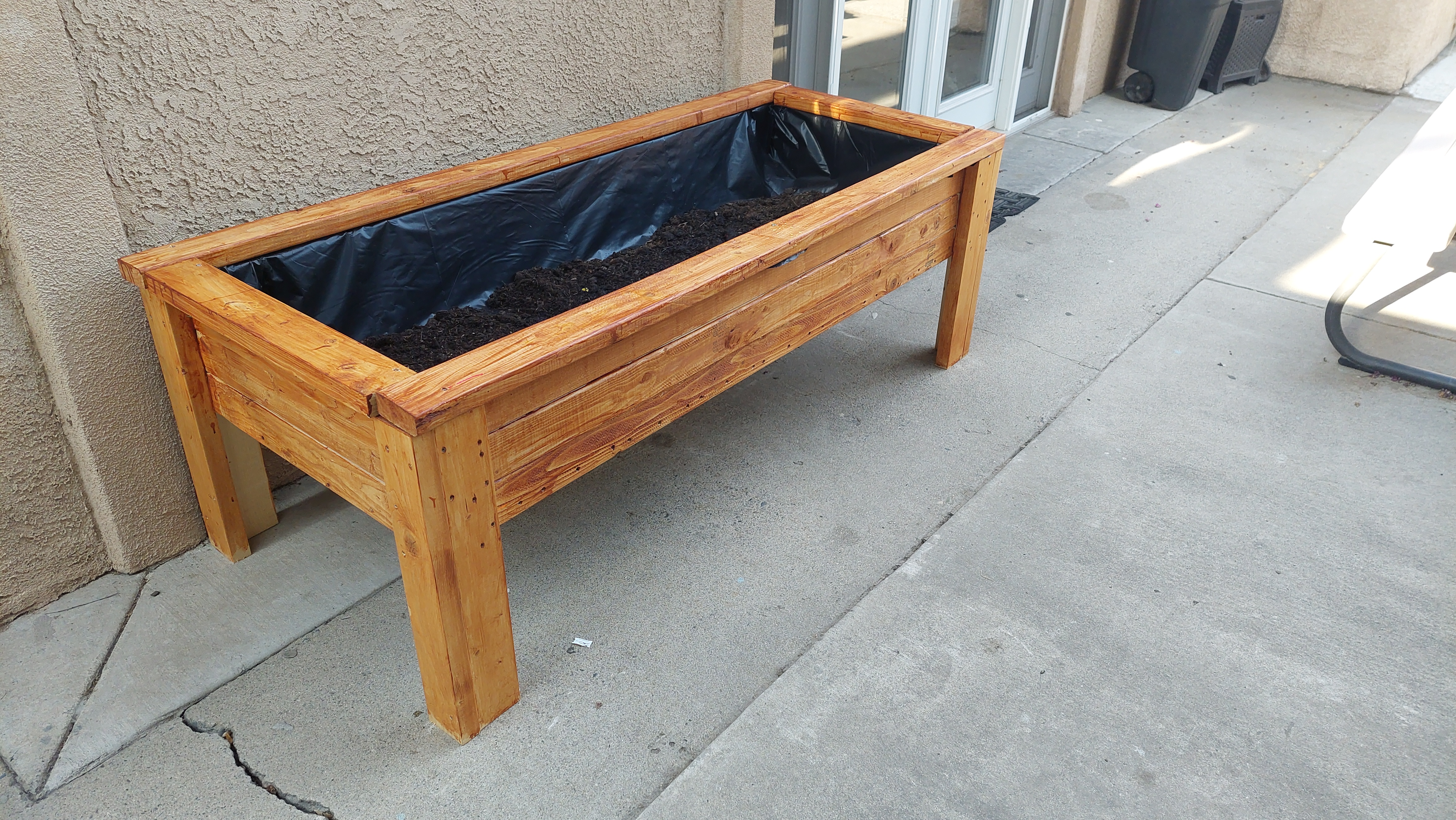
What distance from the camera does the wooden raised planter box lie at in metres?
1.62

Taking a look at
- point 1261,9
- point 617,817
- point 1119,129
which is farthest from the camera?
point 1261,9

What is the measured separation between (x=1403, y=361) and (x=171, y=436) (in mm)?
3574

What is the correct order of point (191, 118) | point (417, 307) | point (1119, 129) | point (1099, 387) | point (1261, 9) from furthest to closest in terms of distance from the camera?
point (1261, 9) → point (1119, 129) → point (1099, 387) → point (417, 307) → point (191, 118)

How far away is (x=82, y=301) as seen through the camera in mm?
1980

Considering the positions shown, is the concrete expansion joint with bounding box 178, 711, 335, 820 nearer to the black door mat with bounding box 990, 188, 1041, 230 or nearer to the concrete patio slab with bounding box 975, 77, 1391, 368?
the concrete patio slab with bounding box 975, 77, 1391, 368

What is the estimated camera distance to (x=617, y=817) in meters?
1.73

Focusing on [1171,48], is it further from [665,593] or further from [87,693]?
[87,693]

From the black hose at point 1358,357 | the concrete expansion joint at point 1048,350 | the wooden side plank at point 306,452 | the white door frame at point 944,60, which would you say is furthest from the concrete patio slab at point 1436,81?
the wooden side plank at point 306,452

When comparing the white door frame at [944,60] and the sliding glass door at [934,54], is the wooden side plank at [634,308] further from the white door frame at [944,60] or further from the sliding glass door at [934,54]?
the white door frame at [944,60]

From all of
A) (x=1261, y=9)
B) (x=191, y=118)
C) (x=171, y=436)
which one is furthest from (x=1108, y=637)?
(x=1261, y=9)

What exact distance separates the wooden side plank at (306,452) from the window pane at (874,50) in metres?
2.83

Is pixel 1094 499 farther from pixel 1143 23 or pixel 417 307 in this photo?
pixel 1143 23

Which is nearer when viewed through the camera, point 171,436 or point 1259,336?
point 171,436

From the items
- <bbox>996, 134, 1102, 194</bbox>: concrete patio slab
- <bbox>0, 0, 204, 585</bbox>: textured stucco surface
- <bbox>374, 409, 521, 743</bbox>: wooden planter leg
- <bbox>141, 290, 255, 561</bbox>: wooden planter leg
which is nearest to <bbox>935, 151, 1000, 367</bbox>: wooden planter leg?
<bbox>996, 134, 1102, 194</bbox>: concrete patio slab
